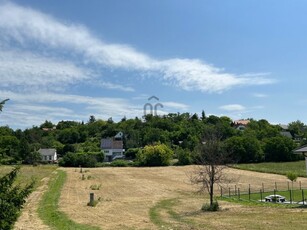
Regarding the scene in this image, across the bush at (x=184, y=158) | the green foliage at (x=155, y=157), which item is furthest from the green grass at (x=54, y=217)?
the bush at (x=184, y=158)

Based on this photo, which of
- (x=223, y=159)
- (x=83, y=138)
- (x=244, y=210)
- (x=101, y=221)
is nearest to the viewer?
(x=101, y=221)

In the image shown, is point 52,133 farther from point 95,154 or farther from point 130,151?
point 95,154

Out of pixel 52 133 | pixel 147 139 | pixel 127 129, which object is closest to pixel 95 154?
pixel 147 139

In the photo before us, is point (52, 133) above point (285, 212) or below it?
above

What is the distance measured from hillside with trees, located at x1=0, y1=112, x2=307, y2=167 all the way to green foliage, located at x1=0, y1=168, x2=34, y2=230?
3662cm

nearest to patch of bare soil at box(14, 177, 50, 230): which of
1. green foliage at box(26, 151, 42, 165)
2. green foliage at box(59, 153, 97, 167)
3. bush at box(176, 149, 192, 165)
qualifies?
green foliage at box(59, 153, 97, 167)

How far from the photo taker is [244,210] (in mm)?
26062

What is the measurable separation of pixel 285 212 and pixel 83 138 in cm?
13867

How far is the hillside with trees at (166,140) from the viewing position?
320 feet

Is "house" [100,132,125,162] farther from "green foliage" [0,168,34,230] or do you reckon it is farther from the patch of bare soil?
"green foliage" [0,168,34,230]

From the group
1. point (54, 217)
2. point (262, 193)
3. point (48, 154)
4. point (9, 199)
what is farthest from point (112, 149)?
point (9, 199)

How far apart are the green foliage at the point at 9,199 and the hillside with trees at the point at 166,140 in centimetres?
3662

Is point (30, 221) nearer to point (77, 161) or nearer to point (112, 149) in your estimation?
point (77, 161)

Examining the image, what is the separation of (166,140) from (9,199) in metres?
120
